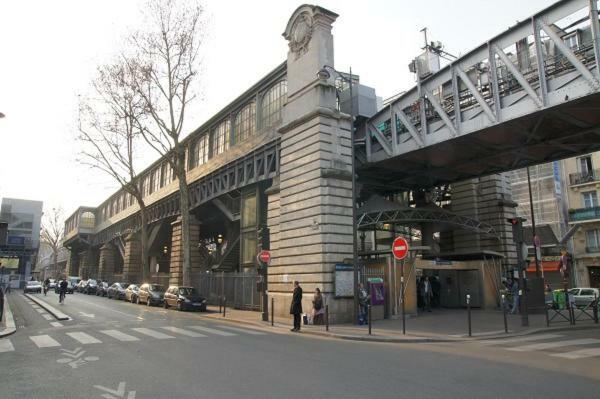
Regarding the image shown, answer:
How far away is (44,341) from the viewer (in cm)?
1284

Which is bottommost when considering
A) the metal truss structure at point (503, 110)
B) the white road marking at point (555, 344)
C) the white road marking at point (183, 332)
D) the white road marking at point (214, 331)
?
the white road marking at point (555, 344)

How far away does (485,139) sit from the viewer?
64.8 ft

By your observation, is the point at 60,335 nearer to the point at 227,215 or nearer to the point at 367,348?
the point at 367,348

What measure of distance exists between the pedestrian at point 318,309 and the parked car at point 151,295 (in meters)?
16.5

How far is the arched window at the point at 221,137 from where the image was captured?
1390 inches

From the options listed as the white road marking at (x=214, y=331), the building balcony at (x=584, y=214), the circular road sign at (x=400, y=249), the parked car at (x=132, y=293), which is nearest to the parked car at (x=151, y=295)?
the parked car at (x=132, y=293)

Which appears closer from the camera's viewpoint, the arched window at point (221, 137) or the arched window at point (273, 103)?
the arched window at point (273, 103)

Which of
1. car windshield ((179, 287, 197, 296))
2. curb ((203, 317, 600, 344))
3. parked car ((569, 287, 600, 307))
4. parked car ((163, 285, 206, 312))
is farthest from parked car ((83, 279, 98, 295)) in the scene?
parked car ((569, 287, 600, 307))

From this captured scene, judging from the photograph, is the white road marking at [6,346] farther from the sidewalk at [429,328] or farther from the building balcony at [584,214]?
the building balcony at [584,214]

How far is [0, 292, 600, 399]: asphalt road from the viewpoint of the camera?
6.95m

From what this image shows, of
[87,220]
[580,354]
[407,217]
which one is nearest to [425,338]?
[580,354]

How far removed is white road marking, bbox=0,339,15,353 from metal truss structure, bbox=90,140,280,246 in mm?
15822

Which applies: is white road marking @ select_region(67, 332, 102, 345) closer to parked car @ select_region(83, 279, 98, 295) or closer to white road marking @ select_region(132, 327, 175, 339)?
white road marking @ select_region(132, 327, 175, 339)

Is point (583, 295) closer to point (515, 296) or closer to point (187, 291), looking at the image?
point (515, 296)
